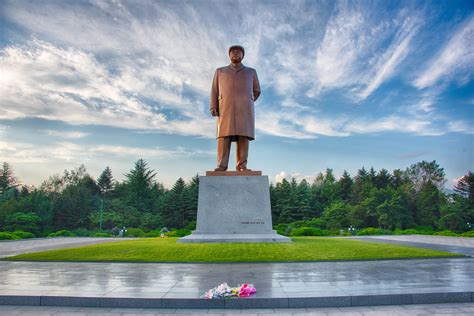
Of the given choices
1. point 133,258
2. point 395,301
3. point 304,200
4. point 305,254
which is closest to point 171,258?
point 133,258

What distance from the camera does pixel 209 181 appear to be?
477 inches

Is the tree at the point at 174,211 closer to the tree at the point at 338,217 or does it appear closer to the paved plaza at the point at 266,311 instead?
the tree at the point at 338,217

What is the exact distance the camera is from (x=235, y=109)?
1252 cm

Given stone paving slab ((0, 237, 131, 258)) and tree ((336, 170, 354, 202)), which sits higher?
tree ((336, 170, 354, 202))

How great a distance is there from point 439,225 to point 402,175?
1798 cm

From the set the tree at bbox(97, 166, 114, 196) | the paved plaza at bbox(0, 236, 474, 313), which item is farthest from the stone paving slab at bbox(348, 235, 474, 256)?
the tree at bbox(97, 166, 114, 196)

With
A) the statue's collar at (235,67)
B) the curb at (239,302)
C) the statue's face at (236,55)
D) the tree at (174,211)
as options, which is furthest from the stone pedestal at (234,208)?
the tree at (174,211)

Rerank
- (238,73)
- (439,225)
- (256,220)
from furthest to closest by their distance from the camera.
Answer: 1. (439,225)
2. (238,73)
3. (256,220)

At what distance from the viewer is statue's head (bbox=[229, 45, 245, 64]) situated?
12602mm

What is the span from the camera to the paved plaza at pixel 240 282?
4.77 m

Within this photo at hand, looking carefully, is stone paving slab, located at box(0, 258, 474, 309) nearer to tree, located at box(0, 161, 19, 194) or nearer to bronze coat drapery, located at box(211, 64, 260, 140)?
bronze coat drapery, located at box(211, 64, 260, 140)

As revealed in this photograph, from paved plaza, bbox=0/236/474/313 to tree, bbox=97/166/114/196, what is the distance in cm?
4702

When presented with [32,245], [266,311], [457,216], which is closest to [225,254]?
[266,311]

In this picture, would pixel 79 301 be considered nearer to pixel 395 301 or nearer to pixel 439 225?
pixel 395 301
